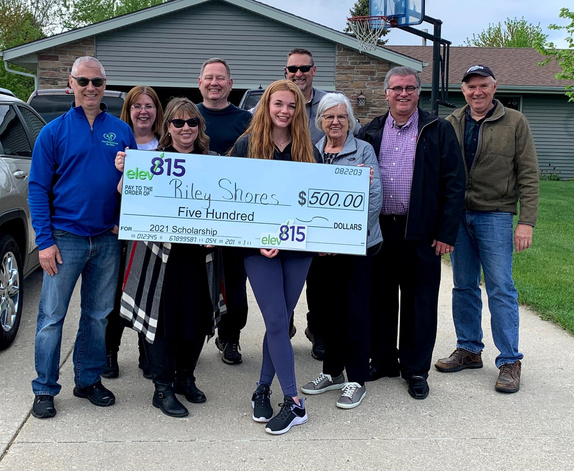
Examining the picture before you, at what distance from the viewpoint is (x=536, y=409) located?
4098 mm

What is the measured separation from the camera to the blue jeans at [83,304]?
152 inches

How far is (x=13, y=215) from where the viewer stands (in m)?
5.29

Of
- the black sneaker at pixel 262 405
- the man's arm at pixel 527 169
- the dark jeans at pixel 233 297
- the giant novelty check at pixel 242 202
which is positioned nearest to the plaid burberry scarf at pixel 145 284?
the giant novelty check at pixel 242 202

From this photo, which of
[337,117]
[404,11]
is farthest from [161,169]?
[404,11]

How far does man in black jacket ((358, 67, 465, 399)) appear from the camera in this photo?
4.24 metres

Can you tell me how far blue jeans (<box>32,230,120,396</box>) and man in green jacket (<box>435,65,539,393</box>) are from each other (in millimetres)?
2496

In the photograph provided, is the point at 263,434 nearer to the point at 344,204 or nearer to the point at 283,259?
the point at 283,259

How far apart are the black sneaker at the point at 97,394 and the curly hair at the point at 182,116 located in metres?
1.57

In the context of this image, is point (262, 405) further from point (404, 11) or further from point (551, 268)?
point (404, 11)

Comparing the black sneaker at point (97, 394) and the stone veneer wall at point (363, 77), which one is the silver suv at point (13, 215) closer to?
the black sneaker at point (97, 394)

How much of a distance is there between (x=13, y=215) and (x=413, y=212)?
3.23 m

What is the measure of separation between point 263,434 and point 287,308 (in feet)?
2.42

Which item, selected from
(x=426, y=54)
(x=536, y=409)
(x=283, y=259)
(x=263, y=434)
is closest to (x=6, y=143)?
(x=283, y=259)

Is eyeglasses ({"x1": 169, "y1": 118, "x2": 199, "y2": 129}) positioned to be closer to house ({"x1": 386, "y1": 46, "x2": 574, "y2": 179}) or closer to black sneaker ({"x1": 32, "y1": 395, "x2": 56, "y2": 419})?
black sneaker ({"x1": 32, "y1": 395, "x2": 56, "y2": 419})
